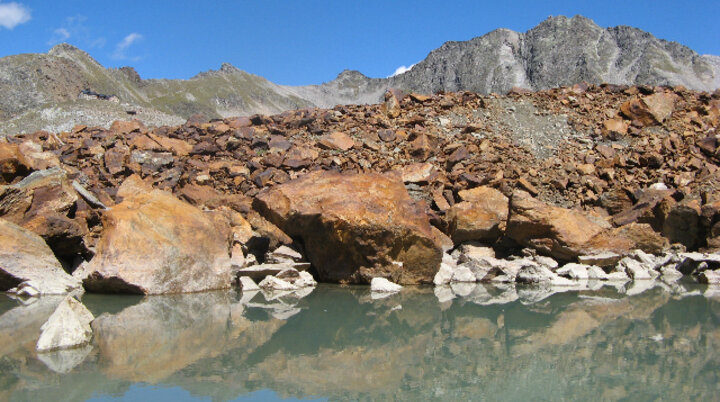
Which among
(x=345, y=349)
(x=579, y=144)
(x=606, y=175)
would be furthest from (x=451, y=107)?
(x=345, y=349)

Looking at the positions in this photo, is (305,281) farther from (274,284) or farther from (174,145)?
(174,145)

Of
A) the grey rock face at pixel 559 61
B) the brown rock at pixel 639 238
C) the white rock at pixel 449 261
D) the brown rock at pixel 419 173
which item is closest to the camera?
the white rock at pixel 449 261

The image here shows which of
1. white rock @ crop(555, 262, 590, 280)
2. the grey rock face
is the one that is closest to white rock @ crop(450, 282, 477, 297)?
white rock @ crop(555, 262, 590, 280)

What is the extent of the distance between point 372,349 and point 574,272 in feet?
22.0

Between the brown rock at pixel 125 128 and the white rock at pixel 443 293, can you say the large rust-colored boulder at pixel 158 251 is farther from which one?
the brown rock at pixel 125 128

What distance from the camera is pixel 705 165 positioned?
624 inches

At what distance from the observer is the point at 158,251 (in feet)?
29.3

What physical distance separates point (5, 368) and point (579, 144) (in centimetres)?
1760

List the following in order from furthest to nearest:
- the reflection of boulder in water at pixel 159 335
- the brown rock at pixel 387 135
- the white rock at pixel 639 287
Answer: the brown rock at pixel 387 135 < the white rock at pixel 639 287 < the reflection of boulder in water at pixel 159 335

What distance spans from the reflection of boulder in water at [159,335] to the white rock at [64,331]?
0.21 m

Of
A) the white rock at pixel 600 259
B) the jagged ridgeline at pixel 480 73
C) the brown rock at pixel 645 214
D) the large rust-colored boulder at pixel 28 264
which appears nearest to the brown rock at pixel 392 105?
the brown rock at pixel 645 214

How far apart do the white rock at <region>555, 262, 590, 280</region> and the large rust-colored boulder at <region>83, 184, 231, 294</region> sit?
22.8ft

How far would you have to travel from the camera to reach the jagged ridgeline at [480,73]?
125 meters

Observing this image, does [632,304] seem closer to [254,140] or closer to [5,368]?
[5,368]
